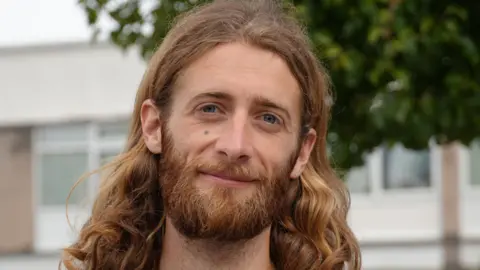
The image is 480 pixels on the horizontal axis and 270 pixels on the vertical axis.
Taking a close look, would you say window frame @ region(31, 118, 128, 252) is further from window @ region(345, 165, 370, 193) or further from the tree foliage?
the tree foliage

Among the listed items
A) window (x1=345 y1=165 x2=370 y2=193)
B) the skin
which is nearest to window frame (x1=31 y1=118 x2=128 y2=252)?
window (x1=345 y1=165 x2=370 y2=193)

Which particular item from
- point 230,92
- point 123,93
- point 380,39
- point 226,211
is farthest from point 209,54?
point 123,93

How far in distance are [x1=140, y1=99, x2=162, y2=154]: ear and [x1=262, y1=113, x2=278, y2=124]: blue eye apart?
0.91 feet

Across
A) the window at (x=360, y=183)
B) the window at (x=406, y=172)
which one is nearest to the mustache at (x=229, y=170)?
the window at (x=406, y=172)

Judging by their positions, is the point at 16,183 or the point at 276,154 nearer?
the point at 276,154

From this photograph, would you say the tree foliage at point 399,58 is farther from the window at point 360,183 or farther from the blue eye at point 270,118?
the window at point 360,183

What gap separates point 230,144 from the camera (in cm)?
230

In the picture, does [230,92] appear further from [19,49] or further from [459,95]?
[19,49]

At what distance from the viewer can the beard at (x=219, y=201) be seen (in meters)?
2.30

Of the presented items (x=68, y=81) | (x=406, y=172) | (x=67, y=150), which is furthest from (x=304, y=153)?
(x=67, y=150)

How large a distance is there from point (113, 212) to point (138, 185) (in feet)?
0.33

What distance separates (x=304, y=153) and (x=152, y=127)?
0.36 meters

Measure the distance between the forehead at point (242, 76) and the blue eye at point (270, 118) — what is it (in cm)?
4

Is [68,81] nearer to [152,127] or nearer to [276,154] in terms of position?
[152,127]
